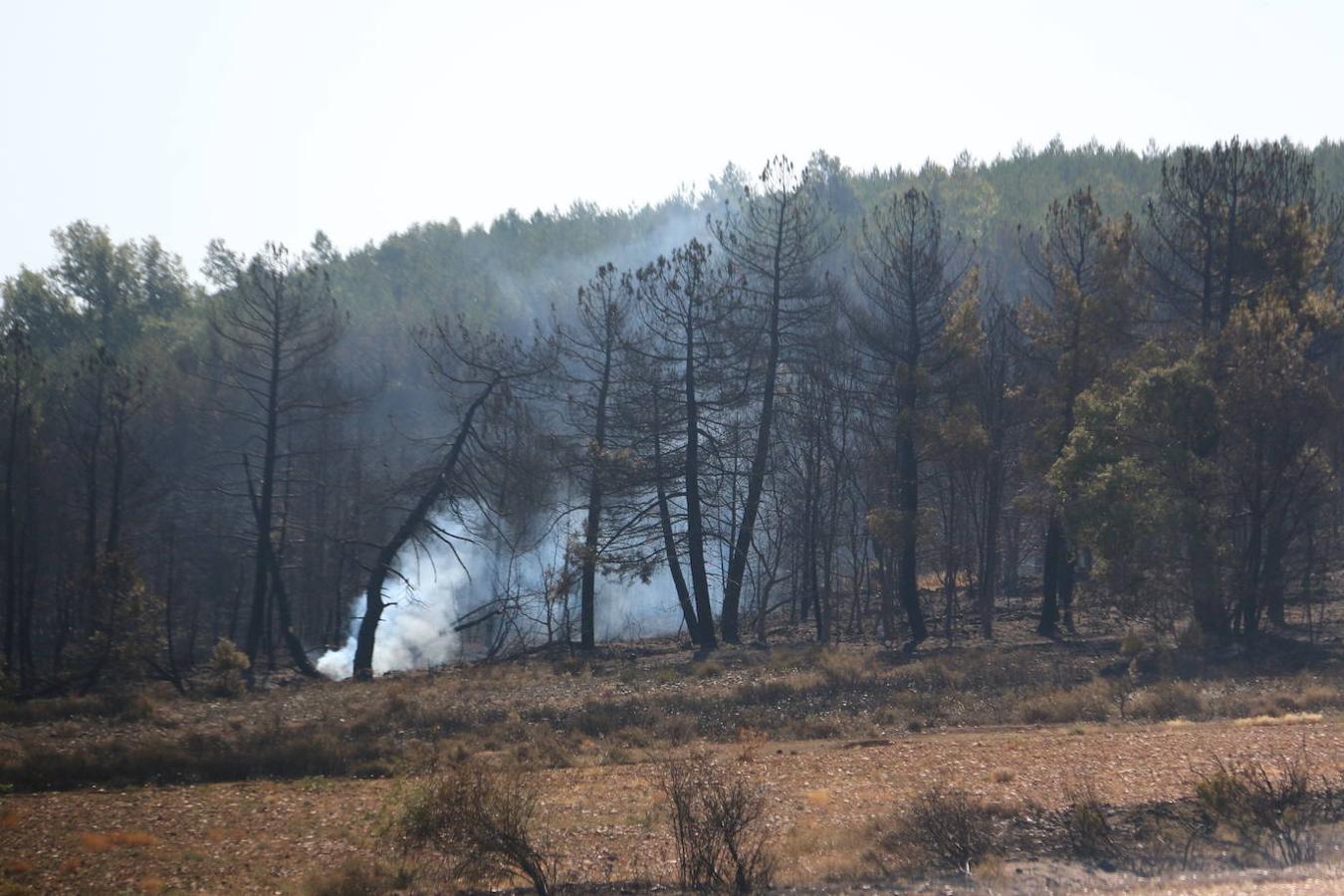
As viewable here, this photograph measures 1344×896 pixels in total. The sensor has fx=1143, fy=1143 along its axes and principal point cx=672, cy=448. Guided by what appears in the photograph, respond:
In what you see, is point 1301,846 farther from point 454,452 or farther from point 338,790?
point 454,452

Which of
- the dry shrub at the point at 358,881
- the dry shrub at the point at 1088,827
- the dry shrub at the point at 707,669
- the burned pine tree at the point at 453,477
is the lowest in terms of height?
the dry shrub at the point at 358,881

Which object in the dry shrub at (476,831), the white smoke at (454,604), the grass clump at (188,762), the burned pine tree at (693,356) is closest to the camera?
the dry shrub at (476,831)

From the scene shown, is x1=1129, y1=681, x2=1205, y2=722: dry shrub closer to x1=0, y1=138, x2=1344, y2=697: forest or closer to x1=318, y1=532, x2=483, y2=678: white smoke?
x1=0, y1=138, x2=1344, y2=697: forest

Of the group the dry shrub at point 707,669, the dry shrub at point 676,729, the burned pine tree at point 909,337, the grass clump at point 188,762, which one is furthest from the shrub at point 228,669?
the burned pine tree at point 909,337

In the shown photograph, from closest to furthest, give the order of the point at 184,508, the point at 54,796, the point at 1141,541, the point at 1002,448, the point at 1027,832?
1. the point at 1027,832
2. the point at 54,796
3. the point at 1141,541
4. the point at 1002,448
5. the point at 184,508

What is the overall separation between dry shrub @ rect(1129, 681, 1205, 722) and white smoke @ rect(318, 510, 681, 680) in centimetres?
1986

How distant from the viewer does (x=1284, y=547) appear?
2669 centimetres

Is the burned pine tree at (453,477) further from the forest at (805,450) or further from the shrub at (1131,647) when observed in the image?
the shrub at (1131,647)

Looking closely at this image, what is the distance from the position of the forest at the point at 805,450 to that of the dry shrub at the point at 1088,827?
12704 millimetres

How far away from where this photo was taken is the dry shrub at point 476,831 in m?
11.9

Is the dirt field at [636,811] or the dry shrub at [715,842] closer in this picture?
the dry shrub at [715,842]

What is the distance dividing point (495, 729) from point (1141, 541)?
47.3 feet

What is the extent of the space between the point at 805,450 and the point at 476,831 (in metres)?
26.2

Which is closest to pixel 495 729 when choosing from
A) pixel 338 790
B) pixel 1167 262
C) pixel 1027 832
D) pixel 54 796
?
pixel 338 790
